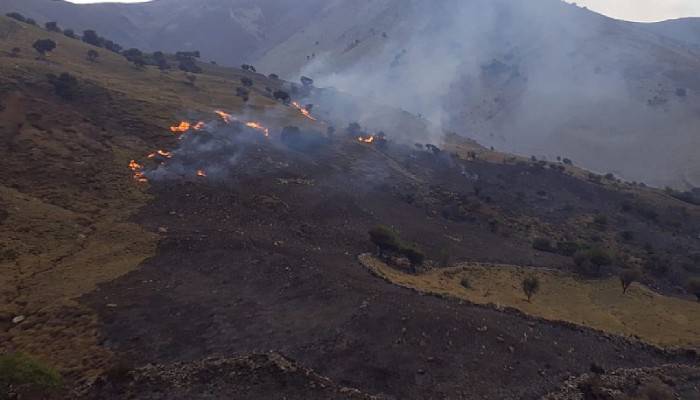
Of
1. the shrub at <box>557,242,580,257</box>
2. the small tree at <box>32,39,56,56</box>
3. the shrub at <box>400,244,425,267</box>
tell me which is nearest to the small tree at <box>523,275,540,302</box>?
the shrub at <box>400,244,425,267</box>

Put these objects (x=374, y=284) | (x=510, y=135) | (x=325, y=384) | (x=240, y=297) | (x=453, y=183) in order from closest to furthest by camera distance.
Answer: (x=325, y=384) → (x=240, y=297) → (x=374, y=284) → (x=453, y=183) → (x=510, y=135)

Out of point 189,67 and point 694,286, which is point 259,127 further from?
point 189,67

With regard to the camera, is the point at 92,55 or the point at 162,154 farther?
the point at 92,55

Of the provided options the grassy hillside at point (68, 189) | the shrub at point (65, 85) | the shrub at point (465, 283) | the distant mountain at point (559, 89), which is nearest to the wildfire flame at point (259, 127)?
the grassy hillside at point (68, 189)

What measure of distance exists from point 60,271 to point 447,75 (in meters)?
157

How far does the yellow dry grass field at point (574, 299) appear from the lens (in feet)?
115

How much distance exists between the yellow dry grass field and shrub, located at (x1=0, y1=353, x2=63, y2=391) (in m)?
22.4

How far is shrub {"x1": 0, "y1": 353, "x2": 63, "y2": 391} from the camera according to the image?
1934 cm

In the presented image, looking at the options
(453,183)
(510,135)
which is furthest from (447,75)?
(453,183)

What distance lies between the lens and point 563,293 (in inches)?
1681

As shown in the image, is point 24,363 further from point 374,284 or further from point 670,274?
point 670,274

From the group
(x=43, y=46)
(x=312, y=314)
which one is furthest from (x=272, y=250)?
(x=43, y=46)

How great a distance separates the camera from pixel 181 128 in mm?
64438

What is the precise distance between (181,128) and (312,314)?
42718mm
